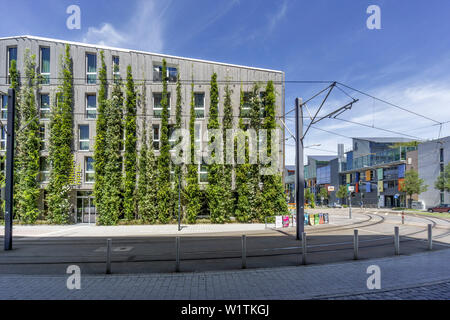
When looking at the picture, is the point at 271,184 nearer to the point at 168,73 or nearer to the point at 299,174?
the point at 299,174

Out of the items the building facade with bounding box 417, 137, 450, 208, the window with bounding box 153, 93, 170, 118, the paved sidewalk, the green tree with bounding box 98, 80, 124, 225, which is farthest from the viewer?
the building facade with bounding box 417, 137, 450, 208

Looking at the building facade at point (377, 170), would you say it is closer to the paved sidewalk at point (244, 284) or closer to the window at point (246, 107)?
the window at point (246, 107)

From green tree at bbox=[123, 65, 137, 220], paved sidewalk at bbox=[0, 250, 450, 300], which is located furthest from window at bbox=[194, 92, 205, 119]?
paved sidewalk at bbox=[0, 250, 450, 300]

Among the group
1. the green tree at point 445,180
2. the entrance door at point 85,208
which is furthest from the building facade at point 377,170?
the entrance door at point 85,208

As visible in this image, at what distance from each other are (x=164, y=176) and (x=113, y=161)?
157 inches

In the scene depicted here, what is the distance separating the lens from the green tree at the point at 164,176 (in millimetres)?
18609

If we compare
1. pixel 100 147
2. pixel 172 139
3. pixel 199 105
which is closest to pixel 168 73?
pixel 199 105

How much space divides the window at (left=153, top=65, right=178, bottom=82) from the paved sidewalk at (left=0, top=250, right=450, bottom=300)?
17199 millimetres

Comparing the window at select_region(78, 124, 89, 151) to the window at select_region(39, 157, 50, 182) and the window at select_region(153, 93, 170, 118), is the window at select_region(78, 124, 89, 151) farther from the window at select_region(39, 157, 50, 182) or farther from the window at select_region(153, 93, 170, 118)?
the window at select_region(153, 93, 170, 118)

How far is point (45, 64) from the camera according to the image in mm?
19609

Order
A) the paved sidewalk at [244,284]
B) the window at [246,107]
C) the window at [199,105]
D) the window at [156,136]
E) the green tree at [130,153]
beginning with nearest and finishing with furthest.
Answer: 1. the paved sidewalk at [244,284]
2. the green tree at [130,153]
3. the window at [156,136]
4. the window at [246,107]
5. the window at [199,105]

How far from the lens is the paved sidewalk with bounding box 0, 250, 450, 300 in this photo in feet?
16.7

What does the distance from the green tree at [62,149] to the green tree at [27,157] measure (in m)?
1.17
